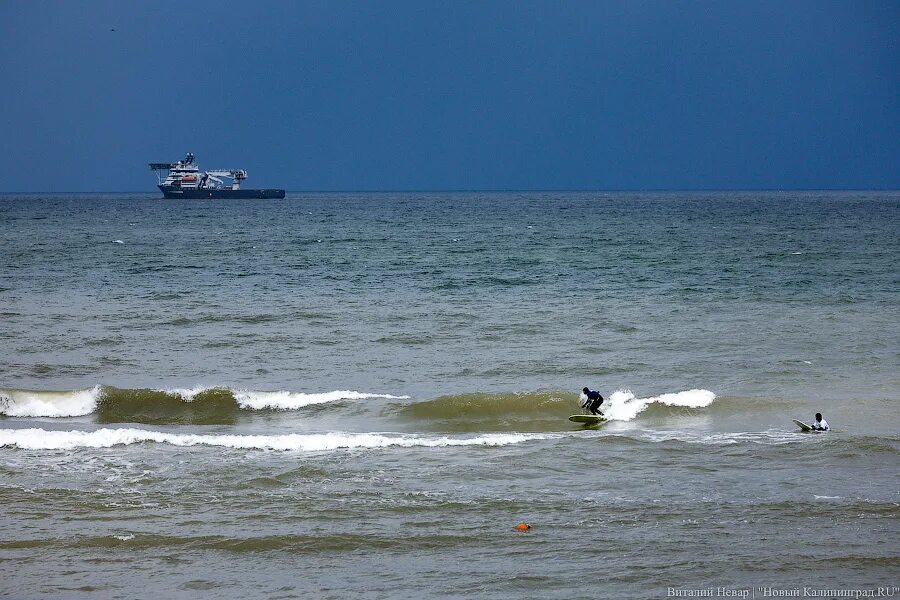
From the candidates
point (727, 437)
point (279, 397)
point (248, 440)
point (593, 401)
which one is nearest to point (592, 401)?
point (593, 401)

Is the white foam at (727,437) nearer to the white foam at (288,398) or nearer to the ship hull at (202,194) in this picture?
the white foam at (288,398)

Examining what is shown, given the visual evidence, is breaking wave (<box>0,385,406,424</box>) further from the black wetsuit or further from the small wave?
the black wetsuit

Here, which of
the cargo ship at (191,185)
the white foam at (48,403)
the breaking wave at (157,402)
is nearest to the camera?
the breaking wave at (157,402)

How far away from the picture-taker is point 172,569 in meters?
11.2

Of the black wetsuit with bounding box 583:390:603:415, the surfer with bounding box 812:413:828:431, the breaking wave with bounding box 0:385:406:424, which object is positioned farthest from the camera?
the breaking wave with bounding box 0:385:406:424

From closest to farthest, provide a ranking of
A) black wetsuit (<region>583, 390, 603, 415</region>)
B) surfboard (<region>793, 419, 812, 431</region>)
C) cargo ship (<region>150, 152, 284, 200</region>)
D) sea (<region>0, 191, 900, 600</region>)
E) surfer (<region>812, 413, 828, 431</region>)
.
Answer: sea (<region>0, 191, 900, 600</region>) < surfer (<region>812, 413, 828, 431</region>) < surfboard (<region>793, 419, 812, 431</region>) < black wetsuit (<region>583, 390, 603, 415</region>) < cargo ship (<region>150, 152, 284, 200</region>)

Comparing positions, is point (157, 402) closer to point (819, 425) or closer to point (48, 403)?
point (48, 403)

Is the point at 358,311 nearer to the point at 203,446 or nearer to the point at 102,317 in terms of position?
the point at 102,317

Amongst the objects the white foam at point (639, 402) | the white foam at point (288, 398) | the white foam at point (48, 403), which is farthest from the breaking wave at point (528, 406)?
the white foam at point (48, 403)

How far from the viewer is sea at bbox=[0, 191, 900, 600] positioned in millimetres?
11156

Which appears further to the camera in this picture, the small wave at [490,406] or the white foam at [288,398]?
the white foam at [288,398]

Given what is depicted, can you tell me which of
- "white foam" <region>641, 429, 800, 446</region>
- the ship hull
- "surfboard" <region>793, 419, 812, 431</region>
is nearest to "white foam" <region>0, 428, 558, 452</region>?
"white foam" <region>641, 429, 800, 446</region>

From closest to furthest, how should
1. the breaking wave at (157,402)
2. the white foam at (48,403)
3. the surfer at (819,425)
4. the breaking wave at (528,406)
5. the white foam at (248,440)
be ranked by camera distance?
1. the white foam at (248,440)
2. the surfer at (819,425)
3. the breaking wave at (528,406)
4. the breaking wave at (157,402)
5. the white foam at (48,403)

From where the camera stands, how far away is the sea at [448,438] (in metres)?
11.2
